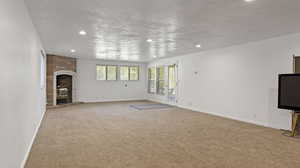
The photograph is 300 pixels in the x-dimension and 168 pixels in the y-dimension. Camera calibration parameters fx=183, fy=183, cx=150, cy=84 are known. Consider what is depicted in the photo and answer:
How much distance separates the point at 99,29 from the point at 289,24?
4117mm

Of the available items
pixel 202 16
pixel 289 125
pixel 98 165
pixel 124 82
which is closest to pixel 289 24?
pixel 202 16

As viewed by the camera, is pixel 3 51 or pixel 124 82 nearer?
pixel 3 51

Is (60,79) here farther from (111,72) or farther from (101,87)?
(111,72)

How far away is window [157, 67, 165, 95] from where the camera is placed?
10209mm

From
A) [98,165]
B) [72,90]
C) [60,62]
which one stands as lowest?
[98,165]

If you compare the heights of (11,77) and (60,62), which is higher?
(60,62)

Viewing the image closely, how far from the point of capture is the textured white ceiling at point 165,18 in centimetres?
285

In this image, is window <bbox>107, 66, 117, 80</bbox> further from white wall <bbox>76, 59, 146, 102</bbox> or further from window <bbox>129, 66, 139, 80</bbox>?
window <bbox>129, 66, 139, 80</bbox>

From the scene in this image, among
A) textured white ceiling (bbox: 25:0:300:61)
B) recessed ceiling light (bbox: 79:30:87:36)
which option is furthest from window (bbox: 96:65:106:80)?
recessed ceiling light (bbox: 79:30:87:36)

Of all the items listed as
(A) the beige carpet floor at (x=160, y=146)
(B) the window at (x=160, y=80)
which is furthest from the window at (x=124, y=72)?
(A) the beige carpet floor at (x=160, y=146)

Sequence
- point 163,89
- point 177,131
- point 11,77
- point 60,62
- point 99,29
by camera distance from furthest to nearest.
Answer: point 163,89, point 60,62, point 177,131, point 99,29, point 11,77

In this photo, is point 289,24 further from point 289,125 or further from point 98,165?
point 98,165

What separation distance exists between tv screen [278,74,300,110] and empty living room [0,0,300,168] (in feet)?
0.07

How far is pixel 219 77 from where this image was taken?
6738 millimetres
